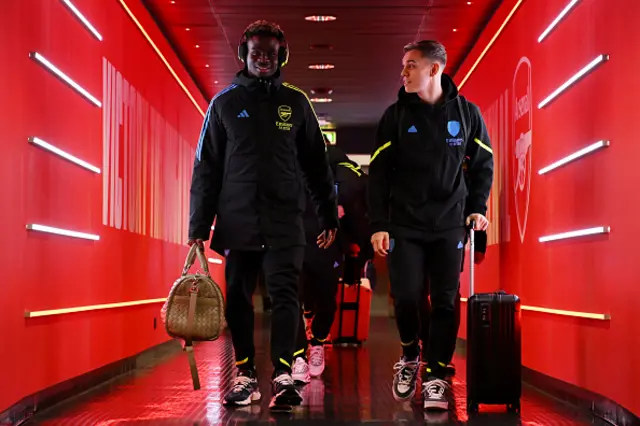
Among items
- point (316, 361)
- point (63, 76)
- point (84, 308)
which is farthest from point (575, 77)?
point (84, 308)

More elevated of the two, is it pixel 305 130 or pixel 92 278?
pixel 305 130

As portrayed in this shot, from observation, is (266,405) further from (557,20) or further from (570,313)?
(557,20)

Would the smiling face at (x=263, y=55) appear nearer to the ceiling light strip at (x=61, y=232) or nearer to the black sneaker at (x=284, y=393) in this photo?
the ceiling light strip at (x=61, y=232)

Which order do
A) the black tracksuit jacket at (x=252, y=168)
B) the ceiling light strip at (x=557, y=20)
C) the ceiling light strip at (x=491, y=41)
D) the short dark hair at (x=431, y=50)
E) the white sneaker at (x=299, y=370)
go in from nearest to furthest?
the black tracksuit jacket at (x=252, y=168), the short dark hair at (x=431, y=50), the ceiling light strip at (x=557, y=20), the white sneaker at (x=299, y=370), the ceiling light strip at (x=491, y=41)

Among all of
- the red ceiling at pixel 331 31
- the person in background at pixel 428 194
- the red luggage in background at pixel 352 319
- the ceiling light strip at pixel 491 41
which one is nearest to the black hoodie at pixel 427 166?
the person in background at pixel 428 194

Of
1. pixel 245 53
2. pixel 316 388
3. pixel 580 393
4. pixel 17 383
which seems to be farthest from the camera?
pixel 316 388

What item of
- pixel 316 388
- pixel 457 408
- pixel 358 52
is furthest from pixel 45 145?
pixel 358 52

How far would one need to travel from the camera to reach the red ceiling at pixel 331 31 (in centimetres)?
778

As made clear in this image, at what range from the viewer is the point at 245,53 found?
422cm

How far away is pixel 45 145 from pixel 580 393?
2764 millimetres

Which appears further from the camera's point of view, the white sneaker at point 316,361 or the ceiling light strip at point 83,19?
the white sneaker at point 316,361

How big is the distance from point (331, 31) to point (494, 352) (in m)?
5.16

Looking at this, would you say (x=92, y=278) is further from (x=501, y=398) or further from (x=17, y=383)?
(x=501, y=398)

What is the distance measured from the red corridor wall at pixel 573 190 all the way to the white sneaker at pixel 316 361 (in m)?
1.25
